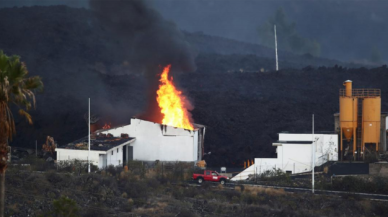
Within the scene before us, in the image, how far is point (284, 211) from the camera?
30.2m

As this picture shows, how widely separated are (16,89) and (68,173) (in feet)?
63.1

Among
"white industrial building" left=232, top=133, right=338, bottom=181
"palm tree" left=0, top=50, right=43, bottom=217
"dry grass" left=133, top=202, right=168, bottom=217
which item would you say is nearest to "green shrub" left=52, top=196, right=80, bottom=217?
"palm tree" left=0, top=50, right=43, bottom=217

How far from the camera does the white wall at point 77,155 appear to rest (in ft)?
133

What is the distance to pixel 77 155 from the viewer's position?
1617 inches

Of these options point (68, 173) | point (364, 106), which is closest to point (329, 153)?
point (364, 106)

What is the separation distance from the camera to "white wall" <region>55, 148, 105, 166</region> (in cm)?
4066

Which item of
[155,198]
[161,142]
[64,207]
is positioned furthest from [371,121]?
[64,207]

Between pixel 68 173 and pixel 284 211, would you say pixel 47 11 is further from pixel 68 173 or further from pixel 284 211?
pixel 284 211

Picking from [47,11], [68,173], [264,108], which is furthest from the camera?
[47,11]

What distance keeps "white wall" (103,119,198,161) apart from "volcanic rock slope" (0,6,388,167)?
4.41 metres

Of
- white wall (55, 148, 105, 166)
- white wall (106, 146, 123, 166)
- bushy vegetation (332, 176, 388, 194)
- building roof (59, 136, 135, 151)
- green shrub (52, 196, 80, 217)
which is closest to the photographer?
green shrub (52, 196, 80, 217)

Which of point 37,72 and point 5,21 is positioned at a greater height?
point 5,21

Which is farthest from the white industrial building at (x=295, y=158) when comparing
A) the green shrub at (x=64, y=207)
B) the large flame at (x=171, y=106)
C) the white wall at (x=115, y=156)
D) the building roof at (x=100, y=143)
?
the green shrub at (x=64, y=207)

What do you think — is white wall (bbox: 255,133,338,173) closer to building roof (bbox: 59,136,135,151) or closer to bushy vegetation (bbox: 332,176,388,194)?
bushy vegetation (bbox: 332,176,388,194)
